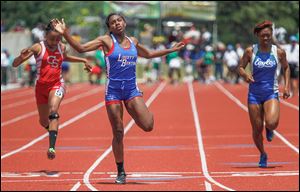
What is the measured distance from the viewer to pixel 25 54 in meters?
12.1

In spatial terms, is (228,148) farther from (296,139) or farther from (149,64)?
(149,64)


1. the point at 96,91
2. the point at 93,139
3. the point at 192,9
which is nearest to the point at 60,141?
the point at 93,139

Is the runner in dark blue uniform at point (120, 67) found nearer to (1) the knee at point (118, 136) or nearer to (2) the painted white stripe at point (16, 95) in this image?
(1) the knee at point (118, 136)

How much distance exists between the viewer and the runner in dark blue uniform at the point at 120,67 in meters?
10.8

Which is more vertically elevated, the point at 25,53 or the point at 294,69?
the point at 25,53

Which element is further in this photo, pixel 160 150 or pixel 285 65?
pixel 160 150

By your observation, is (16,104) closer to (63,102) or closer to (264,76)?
(63,102)

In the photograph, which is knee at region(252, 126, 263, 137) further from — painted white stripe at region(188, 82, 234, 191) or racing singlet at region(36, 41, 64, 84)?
racing singlet at region(36, 41, 64, 84)

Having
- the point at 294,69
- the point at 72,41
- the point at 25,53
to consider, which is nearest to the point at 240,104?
the point at 294,69

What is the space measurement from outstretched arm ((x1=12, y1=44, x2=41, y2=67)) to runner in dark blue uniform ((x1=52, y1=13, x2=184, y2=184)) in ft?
3.67

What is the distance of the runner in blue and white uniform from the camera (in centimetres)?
1296

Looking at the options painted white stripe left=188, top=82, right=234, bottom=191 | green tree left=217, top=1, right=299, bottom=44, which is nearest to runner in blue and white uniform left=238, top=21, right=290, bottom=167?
painted white stripe left=188, top=82, right=234, bottom=191

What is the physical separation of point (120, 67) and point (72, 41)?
0.87 meters

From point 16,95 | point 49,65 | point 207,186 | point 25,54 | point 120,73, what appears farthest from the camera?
point 16,95
